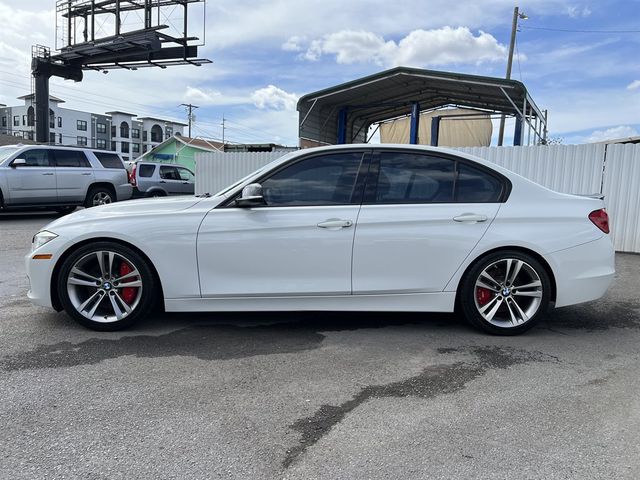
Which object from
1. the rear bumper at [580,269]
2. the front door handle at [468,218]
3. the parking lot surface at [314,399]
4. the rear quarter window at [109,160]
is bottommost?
the parking lot surface at [314,399]

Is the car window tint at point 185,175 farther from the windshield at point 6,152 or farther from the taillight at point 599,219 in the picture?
the taillight at point 599,219

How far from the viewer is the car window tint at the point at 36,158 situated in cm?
1254

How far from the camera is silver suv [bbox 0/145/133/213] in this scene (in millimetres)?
12328

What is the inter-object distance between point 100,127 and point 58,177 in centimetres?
8143

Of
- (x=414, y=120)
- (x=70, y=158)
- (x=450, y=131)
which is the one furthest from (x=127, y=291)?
(x=450, y=131)

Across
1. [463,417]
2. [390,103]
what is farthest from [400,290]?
[390,103]


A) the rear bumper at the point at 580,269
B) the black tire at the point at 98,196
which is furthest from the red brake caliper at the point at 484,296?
the black tire at the point at 98,196

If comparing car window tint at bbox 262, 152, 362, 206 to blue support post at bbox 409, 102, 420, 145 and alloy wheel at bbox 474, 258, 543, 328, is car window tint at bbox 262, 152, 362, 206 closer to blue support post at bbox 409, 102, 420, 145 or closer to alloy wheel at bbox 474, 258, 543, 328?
alloy wheel at bbox 474, 258, 543, 328

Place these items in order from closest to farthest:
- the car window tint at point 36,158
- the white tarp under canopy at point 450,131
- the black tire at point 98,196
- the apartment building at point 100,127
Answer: the car window tint at point 36,158, the black tire at point 98,196, the white tarp under canopy at point 450,131, the apartment building at point 100,127

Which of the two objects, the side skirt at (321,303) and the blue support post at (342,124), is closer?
the side skirt at (321,303)

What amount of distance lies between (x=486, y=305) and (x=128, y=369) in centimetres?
286

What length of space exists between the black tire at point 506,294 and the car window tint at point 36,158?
38.9 ft

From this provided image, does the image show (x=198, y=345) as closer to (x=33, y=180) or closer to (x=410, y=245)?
(x=410, y=245)

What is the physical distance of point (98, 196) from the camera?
13828 mm
